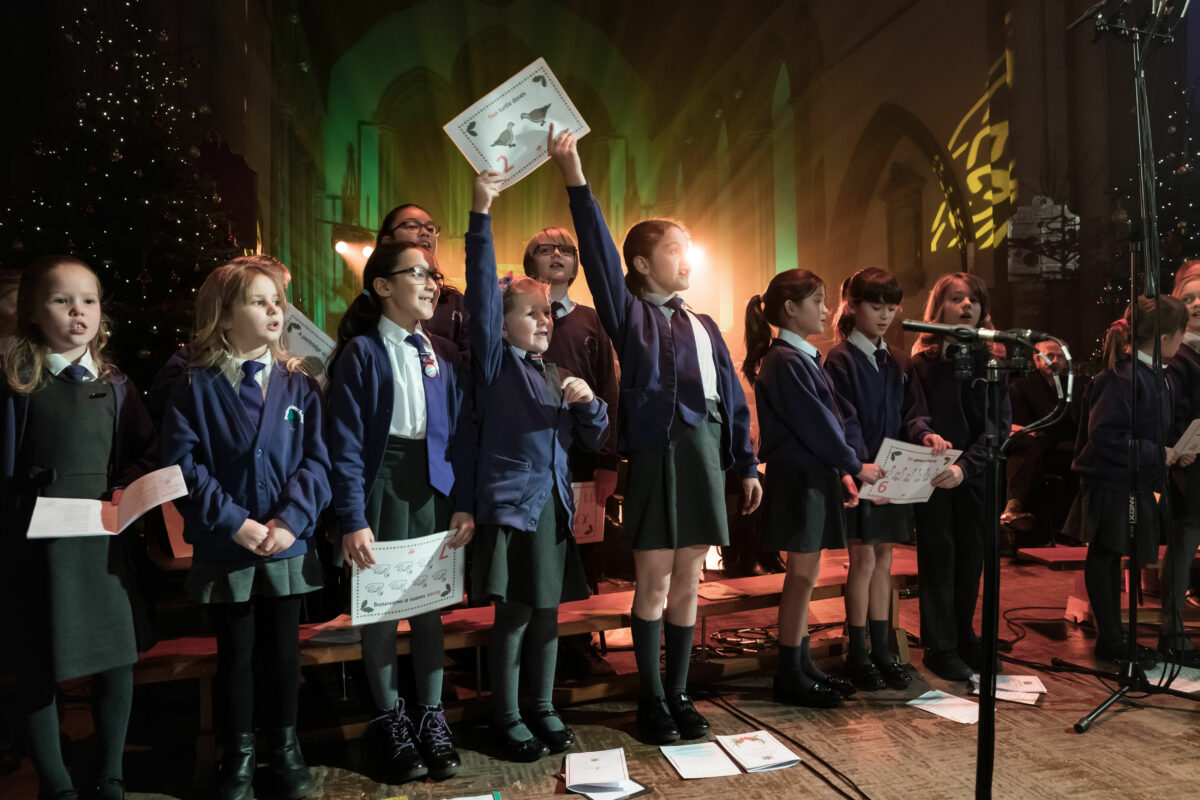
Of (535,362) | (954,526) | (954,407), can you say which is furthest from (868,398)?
(535,362)

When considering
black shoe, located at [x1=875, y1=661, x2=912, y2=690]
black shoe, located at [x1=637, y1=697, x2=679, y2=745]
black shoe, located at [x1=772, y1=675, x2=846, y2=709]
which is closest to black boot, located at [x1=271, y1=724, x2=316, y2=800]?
black shoe, located at [x1=637, y1=697, x2=679, y2=745]

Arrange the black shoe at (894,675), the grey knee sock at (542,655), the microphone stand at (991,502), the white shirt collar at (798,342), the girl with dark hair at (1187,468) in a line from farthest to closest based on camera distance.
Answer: the girl with dark hair at (1187,468)
the black shoe at (894,675)
the white shirt collar at (798,342)
the grey knee sock at (542,655)
the microphone stand at (991,502)

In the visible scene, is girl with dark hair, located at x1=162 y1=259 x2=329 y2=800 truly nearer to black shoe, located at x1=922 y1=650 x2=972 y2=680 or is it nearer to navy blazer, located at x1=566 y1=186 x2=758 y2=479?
navy blazer, located at x1=566 y1=186 x2=758 y2=479

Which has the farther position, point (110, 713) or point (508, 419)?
point (508, 419)

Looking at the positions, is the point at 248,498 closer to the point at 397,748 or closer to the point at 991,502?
the point at 397,748

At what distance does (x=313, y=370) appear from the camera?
2.50 metres

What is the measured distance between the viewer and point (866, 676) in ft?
9.11

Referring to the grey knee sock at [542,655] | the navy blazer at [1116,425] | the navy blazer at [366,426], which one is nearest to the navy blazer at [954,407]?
the navy blazer at [1116,425]

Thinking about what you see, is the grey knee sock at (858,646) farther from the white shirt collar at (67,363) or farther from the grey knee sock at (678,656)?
the white shirt collar at (67,363)

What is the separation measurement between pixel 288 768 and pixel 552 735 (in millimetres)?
710

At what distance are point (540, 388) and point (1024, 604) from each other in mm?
3172

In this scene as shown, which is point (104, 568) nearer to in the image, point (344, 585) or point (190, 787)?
point (190, 787)

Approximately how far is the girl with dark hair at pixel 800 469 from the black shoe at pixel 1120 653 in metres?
1.19

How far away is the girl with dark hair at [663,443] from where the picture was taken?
2.33 meters
